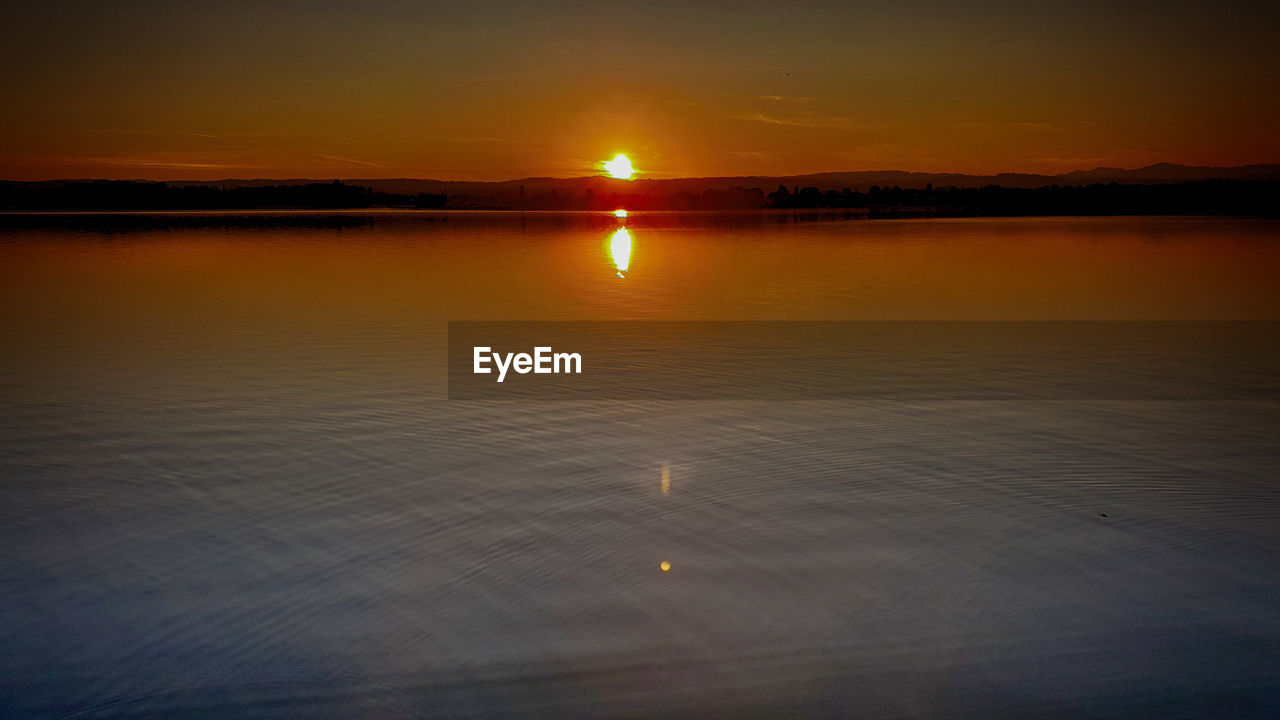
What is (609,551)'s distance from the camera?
5.50 metres

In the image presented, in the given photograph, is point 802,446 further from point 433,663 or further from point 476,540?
point 433,663

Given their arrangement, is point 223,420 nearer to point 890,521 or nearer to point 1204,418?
point 890,521

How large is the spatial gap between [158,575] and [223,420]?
382cm

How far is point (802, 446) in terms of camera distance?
25.6 feet

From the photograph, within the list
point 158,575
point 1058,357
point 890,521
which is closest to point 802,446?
point 890,521

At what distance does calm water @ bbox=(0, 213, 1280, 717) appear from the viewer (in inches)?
159

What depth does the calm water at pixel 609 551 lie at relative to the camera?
4051mm

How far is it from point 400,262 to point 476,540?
2722 centimetres

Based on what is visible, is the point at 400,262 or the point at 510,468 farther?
the point at 400,262

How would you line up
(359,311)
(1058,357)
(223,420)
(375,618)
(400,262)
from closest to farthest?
(375,618), (223,420), (1058,357), (359,311), (400,262)

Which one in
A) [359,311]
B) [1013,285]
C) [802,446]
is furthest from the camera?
[1013,285]

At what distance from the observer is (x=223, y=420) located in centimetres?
869

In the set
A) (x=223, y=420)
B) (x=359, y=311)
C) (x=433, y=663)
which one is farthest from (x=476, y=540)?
(x=359, y=311)

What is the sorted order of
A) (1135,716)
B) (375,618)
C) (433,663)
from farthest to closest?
(375,618) → (433,663) → (1135,716)
